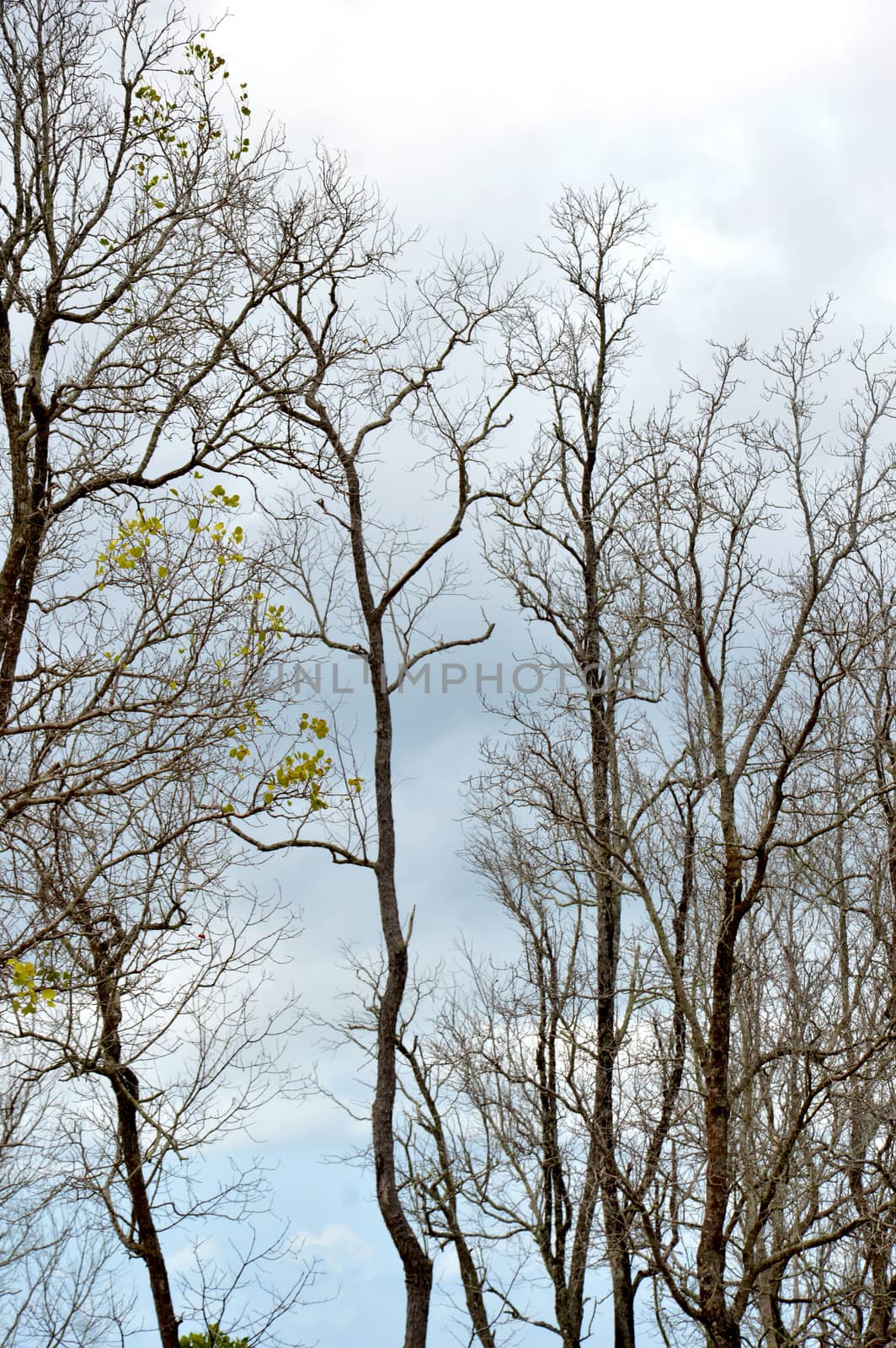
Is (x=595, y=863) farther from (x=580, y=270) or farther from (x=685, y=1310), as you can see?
(x=580, y=270)

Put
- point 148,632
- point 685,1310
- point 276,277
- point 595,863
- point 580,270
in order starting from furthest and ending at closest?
point 580,270 < point 595,863 < point 276,277 < point 685,1310 < point 148,632

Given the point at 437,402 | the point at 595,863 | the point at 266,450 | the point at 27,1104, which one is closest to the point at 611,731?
the point at 595,863

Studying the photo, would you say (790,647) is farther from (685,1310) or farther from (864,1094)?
(685,1310)

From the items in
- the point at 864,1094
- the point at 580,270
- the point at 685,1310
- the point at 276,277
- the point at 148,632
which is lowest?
the point at 685,1310

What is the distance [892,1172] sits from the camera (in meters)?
10.8

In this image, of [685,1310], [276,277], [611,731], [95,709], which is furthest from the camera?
[611,731]

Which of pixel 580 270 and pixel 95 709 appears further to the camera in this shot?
pixel 580 270

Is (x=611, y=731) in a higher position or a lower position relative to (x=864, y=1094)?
higher

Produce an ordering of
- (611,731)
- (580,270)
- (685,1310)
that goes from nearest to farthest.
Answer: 1. (685,1310)
2. (611,731)
3. (580,270)

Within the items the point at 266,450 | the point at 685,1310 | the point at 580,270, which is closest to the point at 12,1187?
the point at 685,1310

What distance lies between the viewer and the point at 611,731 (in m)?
13.6

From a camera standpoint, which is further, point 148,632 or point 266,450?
point 266,450

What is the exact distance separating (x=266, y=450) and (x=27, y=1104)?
6304mm

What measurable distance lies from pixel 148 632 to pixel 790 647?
5.69 metres
